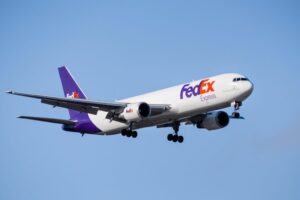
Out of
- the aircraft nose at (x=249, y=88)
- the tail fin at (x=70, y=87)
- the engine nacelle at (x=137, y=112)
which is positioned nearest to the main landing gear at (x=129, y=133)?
the engine nacelle at (x=137, y=112)

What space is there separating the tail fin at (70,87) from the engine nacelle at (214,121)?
35.1 ft

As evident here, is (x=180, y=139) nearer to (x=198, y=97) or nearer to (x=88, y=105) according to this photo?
(x=198, y=97)

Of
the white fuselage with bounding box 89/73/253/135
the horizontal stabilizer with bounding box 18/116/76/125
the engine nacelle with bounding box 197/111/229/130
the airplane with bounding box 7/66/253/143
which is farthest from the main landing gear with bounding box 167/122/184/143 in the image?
the horizontal stabilizer with bounding box 18/116/76/125

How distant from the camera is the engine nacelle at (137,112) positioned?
2203 inches

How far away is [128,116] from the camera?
2224 inches

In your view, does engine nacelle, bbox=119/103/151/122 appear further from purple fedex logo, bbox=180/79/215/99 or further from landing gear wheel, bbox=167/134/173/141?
landing gear wheel, bbox=167/134/173/141

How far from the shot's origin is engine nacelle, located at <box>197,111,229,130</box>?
60531 mm

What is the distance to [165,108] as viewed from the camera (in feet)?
184

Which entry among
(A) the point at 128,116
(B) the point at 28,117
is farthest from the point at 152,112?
(B) the point at 28,117

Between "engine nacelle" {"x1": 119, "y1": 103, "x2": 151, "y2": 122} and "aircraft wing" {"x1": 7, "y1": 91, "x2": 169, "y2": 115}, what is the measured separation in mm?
442

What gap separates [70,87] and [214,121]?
14154 millimetres

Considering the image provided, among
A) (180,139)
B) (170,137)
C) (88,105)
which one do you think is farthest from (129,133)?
(180,139)

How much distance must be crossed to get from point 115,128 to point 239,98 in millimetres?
10670

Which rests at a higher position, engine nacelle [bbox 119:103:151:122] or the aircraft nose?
the aircraft nose
